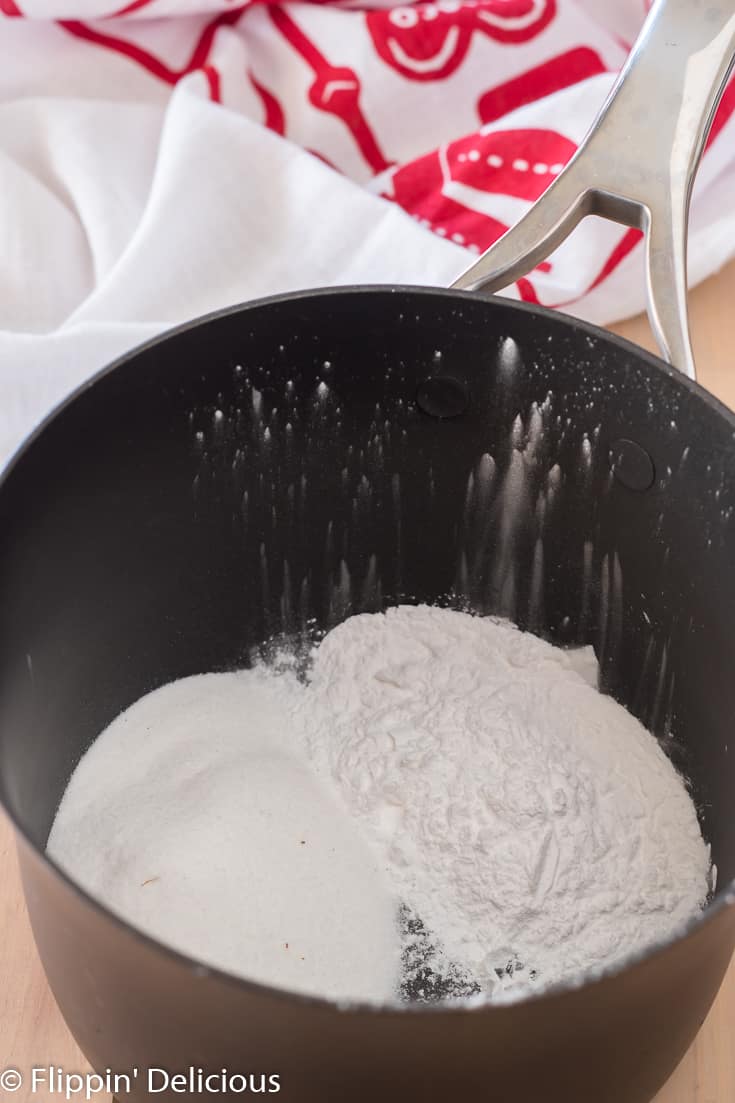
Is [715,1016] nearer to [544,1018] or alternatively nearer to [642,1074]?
[642,1074]

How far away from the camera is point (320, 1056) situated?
1.35 feet

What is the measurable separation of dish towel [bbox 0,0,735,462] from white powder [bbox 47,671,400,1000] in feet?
0.75

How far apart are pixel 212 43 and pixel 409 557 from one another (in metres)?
0.41

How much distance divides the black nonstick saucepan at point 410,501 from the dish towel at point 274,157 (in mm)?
147

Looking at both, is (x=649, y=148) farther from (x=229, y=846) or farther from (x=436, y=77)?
(x=229, y=846)

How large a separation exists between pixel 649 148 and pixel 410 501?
231mm

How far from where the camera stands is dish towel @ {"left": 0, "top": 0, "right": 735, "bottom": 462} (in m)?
0.82

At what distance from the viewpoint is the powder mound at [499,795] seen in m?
0.60

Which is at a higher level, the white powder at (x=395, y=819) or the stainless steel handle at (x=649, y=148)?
the stainless steel handle at (x=649, y=148)

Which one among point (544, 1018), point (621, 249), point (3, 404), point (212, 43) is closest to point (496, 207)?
point (621, 249)

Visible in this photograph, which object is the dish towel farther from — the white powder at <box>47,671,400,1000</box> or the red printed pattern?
the white powder at <box>47,671,400,1000</box>

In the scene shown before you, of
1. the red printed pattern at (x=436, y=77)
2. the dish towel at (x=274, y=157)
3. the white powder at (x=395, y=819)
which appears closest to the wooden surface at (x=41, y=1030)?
the white powder at (x=395, y=819)

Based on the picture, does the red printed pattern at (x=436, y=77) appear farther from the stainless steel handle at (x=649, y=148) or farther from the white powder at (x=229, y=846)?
the white powder at (x=229, y=846)

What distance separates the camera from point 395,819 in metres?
0.65
